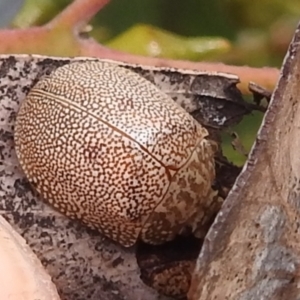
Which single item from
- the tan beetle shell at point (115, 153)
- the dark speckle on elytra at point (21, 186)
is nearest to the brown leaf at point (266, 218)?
the tan beetle shell at point (115, 153)

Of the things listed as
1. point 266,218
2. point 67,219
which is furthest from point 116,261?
point 266,218

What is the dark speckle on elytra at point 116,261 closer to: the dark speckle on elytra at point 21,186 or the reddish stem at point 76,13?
the dark speckle on elytra at point 21,186

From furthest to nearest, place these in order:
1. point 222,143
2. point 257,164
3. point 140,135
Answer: point 222,143 < point 140,135 < point 257,164

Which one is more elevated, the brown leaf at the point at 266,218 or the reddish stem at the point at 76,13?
the reddish stem at the point at 76,13

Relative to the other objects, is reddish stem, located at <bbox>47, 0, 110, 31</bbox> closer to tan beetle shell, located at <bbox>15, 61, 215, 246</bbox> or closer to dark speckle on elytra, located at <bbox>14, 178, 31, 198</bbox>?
tan beetle shell, located at <bbox>15, 61, 215, 246</bbox>

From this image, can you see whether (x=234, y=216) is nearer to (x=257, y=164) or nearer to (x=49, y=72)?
(x=257, y=164)

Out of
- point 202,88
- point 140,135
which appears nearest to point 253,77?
point 202,88

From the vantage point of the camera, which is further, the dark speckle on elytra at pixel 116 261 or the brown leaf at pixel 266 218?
the dark speckle on elytra at pixel 116 261
